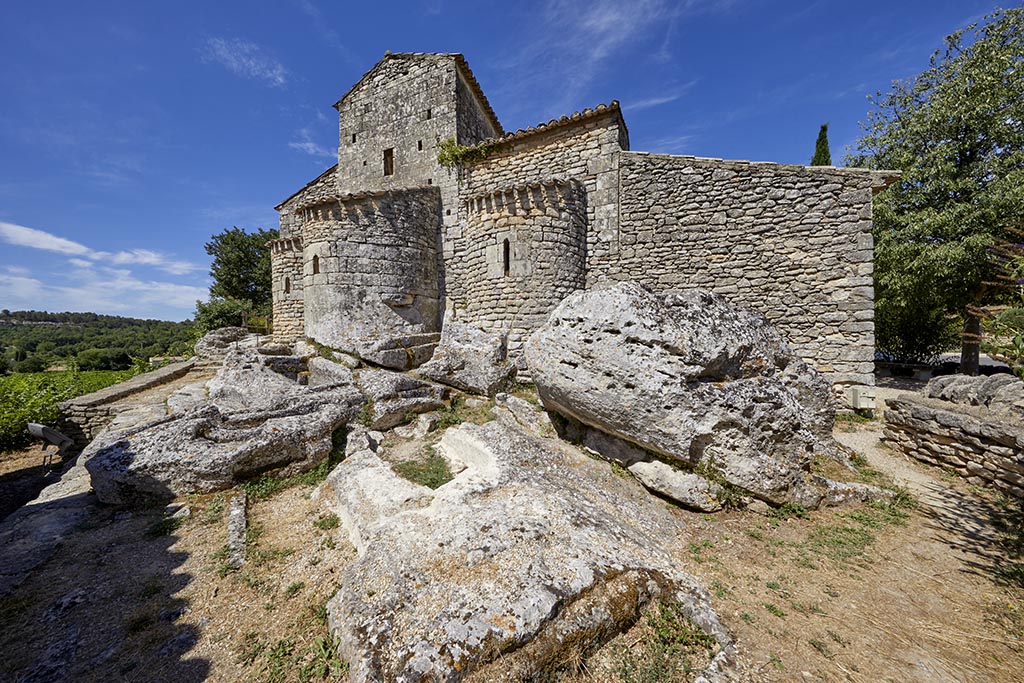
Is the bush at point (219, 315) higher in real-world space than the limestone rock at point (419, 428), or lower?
higher

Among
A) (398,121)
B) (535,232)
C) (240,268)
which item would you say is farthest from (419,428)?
(240,268)

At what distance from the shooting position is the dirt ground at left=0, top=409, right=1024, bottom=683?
8.70ft

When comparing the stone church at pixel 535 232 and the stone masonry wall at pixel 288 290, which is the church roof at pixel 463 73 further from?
the stone masonry wall at pixel 288 290

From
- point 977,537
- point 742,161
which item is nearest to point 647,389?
point 977,537

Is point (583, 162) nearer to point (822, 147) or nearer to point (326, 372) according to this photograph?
point (326, 372)

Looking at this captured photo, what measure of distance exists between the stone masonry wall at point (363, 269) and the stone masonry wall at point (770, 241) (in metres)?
6.54

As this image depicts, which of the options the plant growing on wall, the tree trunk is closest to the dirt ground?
the plant growing on wall

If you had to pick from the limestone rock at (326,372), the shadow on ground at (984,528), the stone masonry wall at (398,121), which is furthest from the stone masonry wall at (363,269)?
the shadow on ground at (984,528)

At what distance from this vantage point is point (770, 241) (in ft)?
26.5

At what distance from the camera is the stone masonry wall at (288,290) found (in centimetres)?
1262

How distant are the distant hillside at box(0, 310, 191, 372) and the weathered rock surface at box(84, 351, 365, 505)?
20.9m

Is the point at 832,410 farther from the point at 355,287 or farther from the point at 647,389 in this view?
the point at 355,287

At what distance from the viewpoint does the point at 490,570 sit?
296 centimetres

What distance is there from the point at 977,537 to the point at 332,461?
8.81 meters
